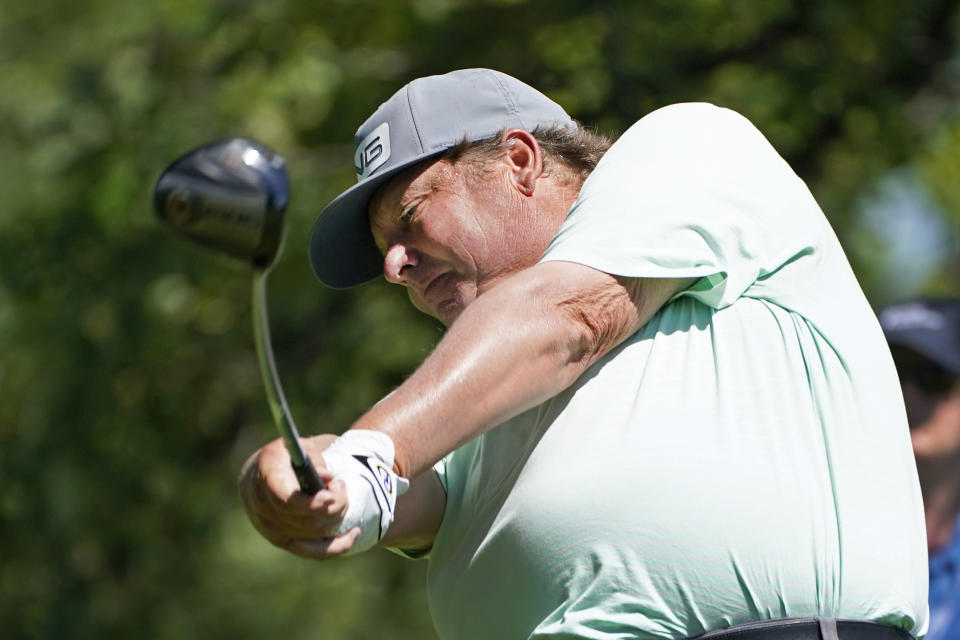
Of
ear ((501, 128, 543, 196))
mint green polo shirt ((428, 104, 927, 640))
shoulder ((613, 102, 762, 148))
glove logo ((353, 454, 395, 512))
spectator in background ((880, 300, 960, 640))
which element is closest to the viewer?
glove logo ((353, 454, 395, 512))

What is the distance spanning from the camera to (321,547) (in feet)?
6.01

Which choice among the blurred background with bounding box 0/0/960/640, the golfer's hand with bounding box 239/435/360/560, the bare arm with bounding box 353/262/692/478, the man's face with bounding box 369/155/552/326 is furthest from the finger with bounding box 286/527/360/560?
Result: the blurred background with bounding box 0/0/960/640

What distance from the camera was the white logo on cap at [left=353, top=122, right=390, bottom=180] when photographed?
103 inches

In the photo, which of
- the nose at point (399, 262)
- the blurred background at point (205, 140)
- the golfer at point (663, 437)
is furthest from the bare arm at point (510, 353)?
the blurred background at point (205, 140)

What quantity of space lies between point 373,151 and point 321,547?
0.99 m

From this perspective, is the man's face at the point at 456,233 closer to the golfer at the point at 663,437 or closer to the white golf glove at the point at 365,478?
the golfer at the point at 663,437

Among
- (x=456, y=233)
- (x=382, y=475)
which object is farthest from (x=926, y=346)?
(x=382, y=475)

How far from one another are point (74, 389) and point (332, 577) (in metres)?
2.27

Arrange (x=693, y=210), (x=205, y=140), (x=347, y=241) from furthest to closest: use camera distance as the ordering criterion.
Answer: (x=205, y=140) < (x=347, y=241) < (x=693, y=210)

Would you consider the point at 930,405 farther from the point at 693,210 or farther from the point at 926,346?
the point at 693,210

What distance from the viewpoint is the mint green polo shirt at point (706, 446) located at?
2.06m

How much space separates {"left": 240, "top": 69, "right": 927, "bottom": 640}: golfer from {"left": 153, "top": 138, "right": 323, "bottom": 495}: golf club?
81mm

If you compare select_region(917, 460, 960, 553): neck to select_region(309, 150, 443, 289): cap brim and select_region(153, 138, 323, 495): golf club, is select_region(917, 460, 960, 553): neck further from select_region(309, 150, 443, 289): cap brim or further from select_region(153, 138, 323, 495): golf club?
select_region(153, 138, 323, 495): golf club

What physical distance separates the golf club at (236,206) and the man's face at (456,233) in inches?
30.7
